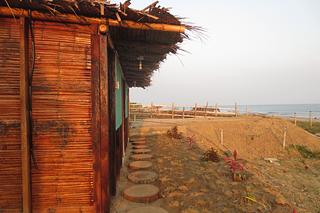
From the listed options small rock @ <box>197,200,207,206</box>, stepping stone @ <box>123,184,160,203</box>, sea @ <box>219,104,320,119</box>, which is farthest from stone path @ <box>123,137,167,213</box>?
sea @ <box>219,104,320,119</box>

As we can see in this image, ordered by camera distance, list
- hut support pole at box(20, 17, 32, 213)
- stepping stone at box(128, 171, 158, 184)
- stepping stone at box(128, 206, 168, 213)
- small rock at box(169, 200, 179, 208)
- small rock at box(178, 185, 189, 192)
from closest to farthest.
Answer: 1. hut support pole at box(20, 17, 32, 213)
2. stepping stone at box(128, 206, 168, 213)
3. small rock at box(169, 200, 179, 208)
4. small rock at box(178, 185, 189, 192)
5. stepping stone at box(128, 171, 158, 184)

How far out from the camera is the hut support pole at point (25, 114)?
2.97 m

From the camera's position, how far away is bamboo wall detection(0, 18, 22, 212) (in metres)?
3.00

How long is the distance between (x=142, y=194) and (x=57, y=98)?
8.74 feet

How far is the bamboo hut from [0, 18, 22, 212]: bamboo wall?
12mm

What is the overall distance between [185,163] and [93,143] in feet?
15.2

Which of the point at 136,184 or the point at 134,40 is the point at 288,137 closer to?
the point at 136,184

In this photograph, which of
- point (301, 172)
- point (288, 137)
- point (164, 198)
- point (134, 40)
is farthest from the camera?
point (288, 137)

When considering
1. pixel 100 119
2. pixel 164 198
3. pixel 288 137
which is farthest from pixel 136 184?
pixel 288 137

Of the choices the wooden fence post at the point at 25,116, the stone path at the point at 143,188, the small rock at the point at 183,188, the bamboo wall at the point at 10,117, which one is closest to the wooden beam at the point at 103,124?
the stone path at the point at 143,188

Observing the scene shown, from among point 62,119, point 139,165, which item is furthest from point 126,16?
point 139,165

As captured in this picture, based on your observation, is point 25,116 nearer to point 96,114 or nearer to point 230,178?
point 96,114

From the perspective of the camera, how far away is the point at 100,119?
10.9 feet

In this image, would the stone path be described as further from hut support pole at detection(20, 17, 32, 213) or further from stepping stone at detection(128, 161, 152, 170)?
hut support pole at detection(20, 17, 32, 213)
